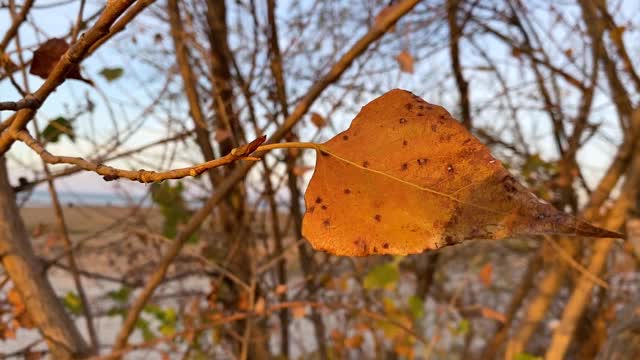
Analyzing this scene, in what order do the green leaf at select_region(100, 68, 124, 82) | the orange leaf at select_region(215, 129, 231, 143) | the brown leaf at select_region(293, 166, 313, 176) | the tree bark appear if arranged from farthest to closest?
1. the brown leaf at select_region(293, 166, 313, 176)
2. the orange leaf at select_region(215, 129, 231, 143)
3. the green leaf at select_region(100, 68, 124, 82)
4. the tree bark

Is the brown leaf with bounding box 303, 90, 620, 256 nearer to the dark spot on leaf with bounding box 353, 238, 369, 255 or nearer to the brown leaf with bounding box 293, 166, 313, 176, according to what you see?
the dark spot on leaf with bounding box 353, 238, 369, 255

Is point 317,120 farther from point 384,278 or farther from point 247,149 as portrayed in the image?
point 247,149

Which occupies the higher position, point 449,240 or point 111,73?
point 111,73

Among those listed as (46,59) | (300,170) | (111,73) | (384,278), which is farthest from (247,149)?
(384,278)

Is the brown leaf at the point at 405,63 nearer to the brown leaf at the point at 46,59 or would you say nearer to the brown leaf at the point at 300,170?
the brown leaf at the point at 300,170

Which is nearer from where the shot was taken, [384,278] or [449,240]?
[449,240]

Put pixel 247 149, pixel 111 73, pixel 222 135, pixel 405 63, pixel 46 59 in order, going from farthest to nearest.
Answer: pixel 405 63 → pixel 222 135 → pixel 111 73 → pixel 46 59 → pixel 247 149

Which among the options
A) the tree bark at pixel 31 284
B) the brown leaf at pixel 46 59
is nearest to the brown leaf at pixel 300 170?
the tree bark at pixel 31 284

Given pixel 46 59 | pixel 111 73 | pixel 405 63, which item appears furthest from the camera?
pixel 405 63

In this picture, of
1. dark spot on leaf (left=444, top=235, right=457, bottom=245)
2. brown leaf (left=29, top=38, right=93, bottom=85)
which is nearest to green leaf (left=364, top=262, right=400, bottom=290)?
brown leaf (left=29, top=38, right=93, bottom=85)
